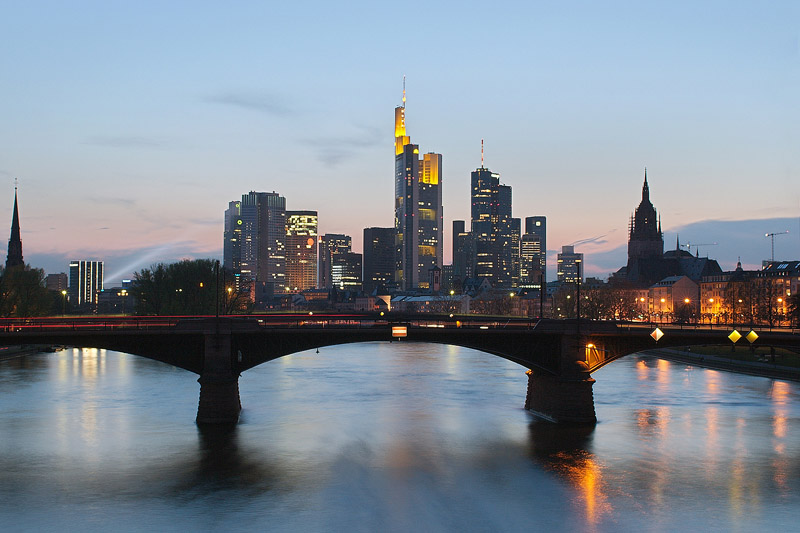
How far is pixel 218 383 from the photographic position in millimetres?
64125

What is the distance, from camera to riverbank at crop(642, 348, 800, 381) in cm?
10212

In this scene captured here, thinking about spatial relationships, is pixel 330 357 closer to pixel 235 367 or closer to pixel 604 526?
pixel 235 367

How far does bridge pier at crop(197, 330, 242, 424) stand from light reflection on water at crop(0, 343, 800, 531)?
1.90m

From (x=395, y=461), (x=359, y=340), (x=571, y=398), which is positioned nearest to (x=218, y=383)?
(x=359, y=340)

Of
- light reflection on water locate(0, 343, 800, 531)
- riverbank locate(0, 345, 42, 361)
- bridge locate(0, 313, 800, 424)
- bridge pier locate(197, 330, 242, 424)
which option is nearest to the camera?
light reflection on water locate(0, 343, 800, 531)

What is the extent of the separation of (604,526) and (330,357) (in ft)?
353

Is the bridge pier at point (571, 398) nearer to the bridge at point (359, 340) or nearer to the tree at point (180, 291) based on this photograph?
the bridge at point (359, 340)

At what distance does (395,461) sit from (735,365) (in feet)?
252

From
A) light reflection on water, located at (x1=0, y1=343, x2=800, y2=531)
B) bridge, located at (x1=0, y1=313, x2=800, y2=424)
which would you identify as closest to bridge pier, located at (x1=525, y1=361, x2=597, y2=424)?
bridge, located at (x1=0, y1=313, x2=800, y2=424)

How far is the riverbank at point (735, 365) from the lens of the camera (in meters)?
102

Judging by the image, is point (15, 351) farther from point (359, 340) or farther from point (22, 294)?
point (359, 340)

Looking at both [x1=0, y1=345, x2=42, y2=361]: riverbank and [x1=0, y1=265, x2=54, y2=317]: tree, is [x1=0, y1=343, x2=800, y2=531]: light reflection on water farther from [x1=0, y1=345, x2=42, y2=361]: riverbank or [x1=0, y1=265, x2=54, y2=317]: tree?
[x1=0, y1=265, x2=54, y2=317]: tree

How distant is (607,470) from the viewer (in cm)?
5262

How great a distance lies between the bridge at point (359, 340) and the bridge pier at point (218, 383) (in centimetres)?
8
